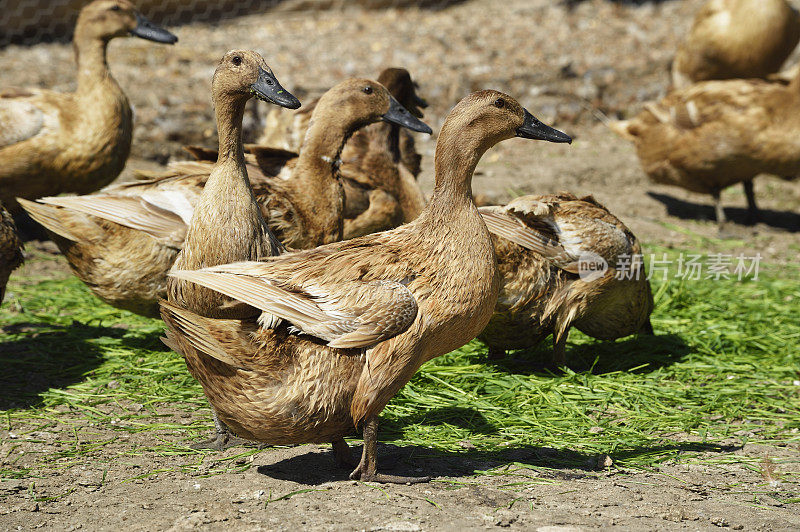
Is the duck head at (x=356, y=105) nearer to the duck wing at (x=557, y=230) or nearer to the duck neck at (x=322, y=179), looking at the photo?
the duck neck at (x=322, y=179)

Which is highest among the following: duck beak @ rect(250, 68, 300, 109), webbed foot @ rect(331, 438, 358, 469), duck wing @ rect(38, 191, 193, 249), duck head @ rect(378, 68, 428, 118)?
duck head @ rect(378, 68, 428, 118)

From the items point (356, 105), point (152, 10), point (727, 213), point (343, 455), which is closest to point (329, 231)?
point (356, 105)

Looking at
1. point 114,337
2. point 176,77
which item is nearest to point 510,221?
point 114,337

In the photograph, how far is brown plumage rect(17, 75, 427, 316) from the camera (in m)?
4.82

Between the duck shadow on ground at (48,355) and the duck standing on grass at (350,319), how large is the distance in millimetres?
1706

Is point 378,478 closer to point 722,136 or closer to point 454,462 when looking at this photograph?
point 454,462

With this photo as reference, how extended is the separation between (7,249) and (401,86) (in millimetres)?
3187

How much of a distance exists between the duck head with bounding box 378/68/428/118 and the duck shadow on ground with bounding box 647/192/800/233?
11.0 ft

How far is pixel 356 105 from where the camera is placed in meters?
5.17

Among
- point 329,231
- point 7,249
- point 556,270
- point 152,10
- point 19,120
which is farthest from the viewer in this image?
point 152,10

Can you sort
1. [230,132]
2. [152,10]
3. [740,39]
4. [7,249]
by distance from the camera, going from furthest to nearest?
[152,10] → [740,39] → [7,249] → [230,132]

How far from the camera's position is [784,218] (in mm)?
8906

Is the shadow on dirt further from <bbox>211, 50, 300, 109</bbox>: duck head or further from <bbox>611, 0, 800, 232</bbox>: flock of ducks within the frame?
<bbox>611, 0, 800, 232</bbox>: flock of ducks

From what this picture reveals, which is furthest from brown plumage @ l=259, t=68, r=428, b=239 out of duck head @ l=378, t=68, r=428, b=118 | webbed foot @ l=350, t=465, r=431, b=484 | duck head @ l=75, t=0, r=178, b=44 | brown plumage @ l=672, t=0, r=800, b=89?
brown plumage @ l=672, t=0, r=800, b=89
